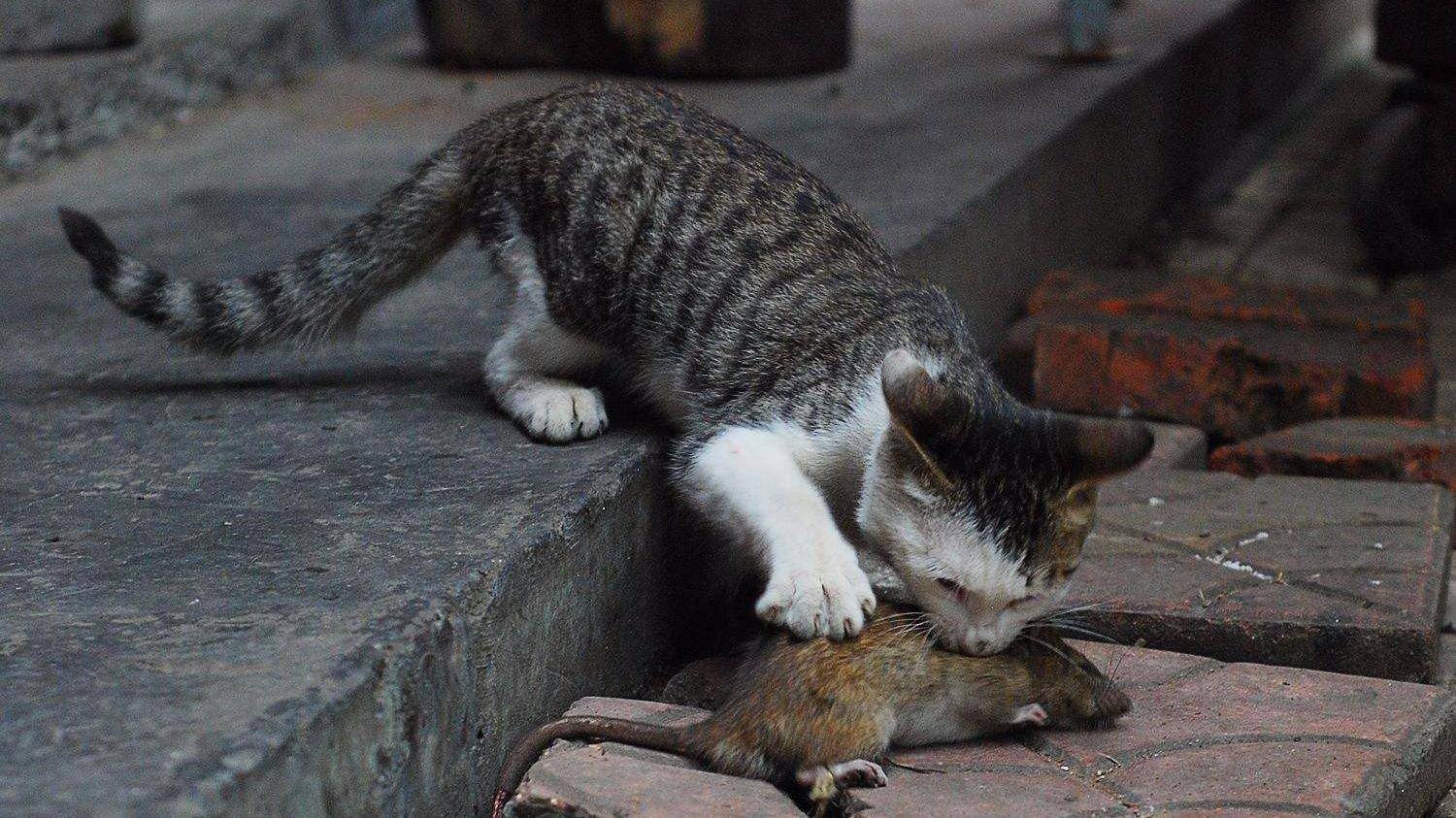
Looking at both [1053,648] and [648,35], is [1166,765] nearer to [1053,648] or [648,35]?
[1053,648]

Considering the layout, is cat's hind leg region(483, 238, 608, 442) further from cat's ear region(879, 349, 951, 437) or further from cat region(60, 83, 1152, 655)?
cat's ear region(879, 349, 951, 437)

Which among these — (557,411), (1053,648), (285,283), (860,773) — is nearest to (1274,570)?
(1053,648)

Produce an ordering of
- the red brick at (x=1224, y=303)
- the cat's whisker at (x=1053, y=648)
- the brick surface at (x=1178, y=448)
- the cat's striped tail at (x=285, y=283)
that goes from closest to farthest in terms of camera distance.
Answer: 1. the cat's whisker at (x=1053, y=648)
2. the cat's striped tail at (x=285, y=283)
3. the brick surface at (x=1178, y=448)
4. the red brick at (x=1224, y=303)

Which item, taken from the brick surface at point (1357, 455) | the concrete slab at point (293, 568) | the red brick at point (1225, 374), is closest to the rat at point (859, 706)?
the concrete slab at point (293, 568)

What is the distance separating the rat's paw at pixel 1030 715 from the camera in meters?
2.54

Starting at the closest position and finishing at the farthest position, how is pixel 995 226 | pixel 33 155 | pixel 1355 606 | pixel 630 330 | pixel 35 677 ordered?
pixel 35 677 < pixel 1355 606 < pixel 630 330 < pixel 995 226 < pixel 33 155

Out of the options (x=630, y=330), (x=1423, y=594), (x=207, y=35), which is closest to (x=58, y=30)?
(x=207, y=35)

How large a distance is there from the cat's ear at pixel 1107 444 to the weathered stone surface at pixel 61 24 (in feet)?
16.1

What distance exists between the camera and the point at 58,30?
20.2 feet

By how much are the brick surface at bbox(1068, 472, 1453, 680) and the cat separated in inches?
20.4

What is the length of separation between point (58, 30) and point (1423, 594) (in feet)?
17.0

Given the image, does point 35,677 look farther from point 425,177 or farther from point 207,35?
point 207,35

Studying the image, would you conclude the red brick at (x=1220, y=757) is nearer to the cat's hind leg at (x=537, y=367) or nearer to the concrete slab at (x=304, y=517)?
the concrete slab at (x=304, y=517)

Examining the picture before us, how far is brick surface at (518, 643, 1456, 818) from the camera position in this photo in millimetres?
2260
